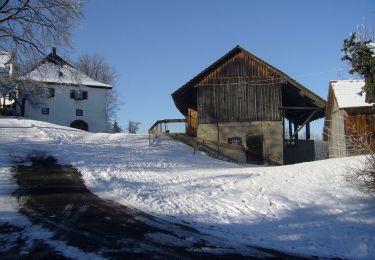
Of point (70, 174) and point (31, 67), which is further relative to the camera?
point (31, 67)

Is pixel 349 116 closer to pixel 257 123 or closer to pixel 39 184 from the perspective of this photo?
pixel 257 123

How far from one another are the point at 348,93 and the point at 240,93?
7.72 metres

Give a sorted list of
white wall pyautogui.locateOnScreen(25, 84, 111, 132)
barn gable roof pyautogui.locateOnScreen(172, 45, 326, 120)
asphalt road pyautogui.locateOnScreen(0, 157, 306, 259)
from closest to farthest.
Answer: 1. asphalt road pyautogui.locateOnScreen(0, 157, 306, 259)
2. barn gable roof pyautogui.locateOnScreen(172, 45, 326, 120)
3. white wall pyautogui.locateOnScreen(25, 84, 111, 132)

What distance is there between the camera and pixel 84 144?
24469mm

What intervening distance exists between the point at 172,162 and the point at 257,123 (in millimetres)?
10408

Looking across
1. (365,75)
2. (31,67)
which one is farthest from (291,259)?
(31,67)

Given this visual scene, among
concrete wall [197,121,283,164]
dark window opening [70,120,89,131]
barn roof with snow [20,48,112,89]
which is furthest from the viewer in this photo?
dark window opening [70,120,89,131]

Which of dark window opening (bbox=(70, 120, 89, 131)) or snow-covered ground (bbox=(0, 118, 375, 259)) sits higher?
dark window opening (bbox=(70, 120, 89, 131))

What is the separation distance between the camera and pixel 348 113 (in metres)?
22.5

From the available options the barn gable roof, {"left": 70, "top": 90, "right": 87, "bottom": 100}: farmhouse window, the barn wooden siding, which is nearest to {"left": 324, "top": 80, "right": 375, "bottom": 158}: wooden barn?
the barn gable roof

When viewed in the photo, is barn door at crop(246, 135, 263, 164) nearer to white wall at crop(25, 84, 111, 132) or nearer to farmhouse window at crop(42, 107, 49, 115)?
white wall at crop(25, 84, 111, 132)

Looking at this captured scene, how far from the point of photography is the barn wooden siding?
1131 inches

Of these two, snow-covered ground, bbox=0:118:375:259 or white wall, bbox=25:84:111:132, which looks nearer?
snow-covered ground, bbox=0:118:375:259

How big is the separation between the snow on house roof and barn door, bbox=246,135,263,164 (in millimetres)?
6221
